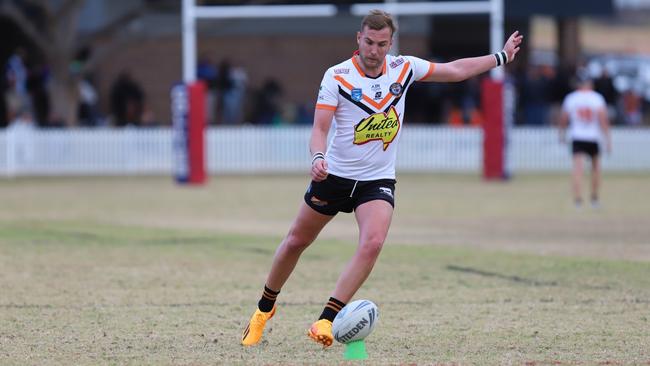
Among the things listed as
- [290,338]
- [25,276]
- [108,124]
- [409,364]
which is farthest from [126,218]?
[108,124]

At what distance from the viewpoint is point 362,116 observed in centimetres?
777

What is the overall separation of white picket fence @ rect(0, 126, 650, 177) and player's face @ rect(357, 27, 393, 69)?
19.2 metres

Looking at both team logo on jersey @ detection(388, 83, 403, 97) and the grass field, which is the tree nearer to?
the grass field

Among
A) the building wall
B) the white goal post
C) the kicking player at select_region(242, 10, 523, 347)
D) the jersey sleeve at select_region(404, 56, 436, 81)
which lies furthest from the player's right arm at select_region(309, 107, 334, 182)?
the building wall

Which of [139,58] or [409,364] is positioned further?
[139,58]

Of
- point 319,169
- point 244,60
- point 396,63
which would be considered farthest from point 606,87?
point 319,169

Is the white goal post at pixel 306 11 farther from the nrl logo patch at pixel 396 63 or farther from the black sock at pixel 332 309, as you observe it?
the black sock at pixel 332 309

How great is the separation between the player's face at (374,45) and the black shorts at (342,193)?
73cm

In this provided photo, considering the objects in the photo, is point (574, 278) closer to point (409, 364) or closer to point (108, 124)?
point (409, 364)

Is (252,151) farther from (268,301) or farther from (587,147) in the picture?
(268,301)

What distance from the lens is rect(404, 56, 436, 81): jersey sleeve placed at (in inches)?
316

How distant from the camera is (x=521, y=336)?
8.36 metres

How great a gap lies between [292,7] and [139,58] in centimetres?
1162

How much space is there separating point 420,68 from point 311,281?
3819 mm
